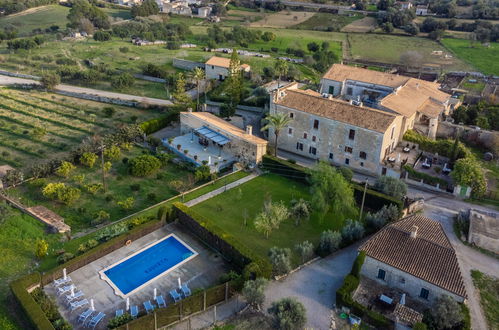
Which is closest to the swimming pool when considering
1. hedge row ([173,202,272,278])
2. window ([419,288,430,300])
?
hedge row ([173,202,272,278])

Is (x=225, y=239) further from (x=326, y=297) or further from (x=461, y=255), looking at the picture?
(x=461, y=255)

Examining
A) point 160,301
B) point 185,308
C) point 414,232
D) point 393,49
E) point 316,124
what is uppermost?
point 316,124

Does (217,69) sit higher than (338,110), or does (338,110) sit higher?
(338,110)

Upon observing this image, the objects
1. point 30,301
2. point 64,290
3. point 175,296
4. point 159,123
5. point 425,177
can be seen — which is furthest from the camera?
point 159,123

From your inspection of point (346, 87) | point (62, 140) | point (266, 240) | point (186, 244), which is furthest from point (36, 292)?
point (346, 87)

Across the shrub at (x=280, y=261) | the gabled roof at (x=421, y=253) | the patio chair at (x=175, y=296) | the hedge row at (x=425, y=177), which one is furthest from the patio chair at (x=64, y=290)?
the hedge row at (x=425, y=177)

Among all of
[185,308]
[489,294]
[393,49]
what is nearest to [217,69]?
[393,49]

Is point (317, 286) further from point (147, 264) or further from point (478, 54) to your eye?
point (478, 54)
